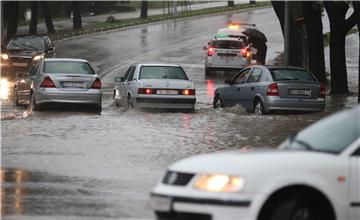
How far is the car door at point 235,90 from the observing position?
2267 cm

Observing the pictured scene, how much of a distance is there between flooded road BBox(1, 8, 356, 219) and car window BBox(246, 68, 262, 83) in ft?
2.78

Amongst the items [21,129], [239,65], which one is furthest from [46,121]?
[239,65]

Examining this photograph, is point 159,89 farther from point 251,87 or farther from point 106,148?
point 106,148

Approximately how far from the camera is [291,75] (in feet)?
70.7

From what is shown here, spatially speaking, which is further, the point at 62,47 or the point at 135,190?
the point at 62,47

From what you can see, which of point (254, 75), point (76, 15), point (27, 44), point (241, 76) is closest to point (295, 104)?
point (254, 75)

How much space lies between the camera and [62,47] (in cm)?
4844

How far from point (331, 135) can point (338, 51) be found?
69.5 ft

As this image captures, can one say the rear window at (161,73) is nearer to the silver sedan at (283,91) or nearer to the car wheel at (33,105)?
the silver sedan at (283,91)

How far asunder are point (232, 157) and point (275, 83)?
13.4 meters

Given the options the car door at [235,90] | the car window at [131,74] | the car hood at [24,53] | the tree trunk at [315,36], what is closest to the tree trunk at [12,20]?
the car hood at [24,53]

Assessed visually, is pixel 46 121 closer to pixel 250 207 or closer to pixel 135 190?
pixel 135 190

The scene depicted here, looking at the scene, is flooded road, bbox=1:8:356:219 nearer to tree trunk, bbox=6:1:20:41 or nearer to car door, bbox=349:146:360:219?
car door, bbox=349:146:360:219

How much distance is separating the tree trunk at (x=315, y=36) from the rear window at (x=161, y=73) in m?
7.89
